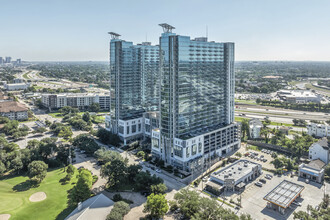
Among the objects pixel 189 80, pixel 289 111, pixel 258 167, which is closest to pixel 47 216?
pixel 189 80

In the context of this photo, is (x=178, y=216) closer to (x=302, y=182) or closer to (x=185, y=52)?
(x=302, y=182)

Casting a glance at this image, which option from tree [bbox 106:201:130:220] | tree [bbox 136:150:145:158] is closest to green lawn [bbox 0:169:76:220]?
tree [bbox 106:201:130:220]

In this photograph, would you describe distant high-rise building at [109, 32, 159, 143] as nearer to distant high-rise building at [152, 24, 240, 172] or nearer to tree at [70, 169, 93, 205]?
distant high-rise building at [152, 24, 240, 172]

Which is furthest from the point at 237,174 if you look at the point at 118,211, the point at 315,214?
the point at 118,211

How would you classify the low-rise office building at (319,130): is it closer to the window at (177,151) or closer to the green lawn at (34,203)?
Result: the window at (177,151)

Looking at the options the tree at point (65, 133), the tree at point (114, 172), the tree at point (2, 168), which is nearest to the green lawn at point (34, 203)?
the tree at point (2, 168)

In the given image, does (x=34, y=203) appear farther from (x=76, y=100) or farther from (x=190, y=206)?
(x=76, y=100)

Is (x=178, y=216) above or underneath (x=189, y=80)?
underneath
